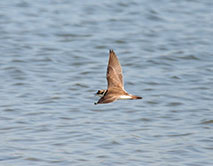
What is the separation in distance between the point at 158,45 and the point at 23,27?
12.4ft

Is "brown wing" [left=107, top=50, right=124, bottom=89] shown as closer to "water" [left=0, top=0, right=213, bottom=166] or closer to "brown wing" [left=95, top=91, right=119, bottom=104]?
"brown wing" [left=95, top=91, right=119, bottom=104]

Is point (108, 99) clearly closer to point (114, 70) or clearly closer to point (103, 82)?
point (114, 70)

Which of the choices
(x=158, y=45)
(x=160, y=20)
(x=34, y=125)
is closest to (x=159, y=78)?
(x=158, y=45)

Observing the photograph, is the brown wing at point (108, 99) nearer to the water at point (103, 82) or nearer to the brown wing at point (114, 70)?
the brown wing at point (114, 70)

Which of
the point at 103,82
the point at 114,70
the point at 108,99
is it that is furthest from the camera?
the point at 103,82

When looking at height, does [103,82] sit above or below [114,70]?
below

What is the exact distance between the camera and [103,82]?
10.9 meters

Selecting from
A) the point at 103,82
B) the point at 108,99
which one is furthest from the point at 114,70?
the point at 103,82

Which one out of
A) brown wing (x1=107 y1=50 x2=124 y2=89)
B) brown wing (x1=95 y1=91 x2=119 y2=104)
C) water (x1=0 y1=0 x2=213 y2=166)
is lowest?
water (x1=0 y1=0 x2=213 y2=166)

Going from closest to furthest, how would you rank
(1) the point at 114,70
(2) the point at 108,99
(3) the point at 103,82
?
(2) the point at 108,99, (1) the point at 114,70, (3) the point at 103,82

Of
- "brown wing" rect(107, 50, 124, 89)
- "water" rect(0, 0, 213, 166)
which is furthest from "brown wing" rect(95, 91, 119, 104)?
"water" rect(0, 0, 213, 166)

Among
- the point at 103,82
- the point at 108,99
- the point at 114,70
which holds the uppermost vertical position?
the point at 114,70

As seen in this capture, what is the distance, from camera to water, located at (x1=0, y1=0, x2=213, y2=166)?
759 cm

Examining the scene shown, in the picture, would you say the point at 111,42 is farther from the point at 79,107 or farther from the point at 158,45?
the point at 79,107
